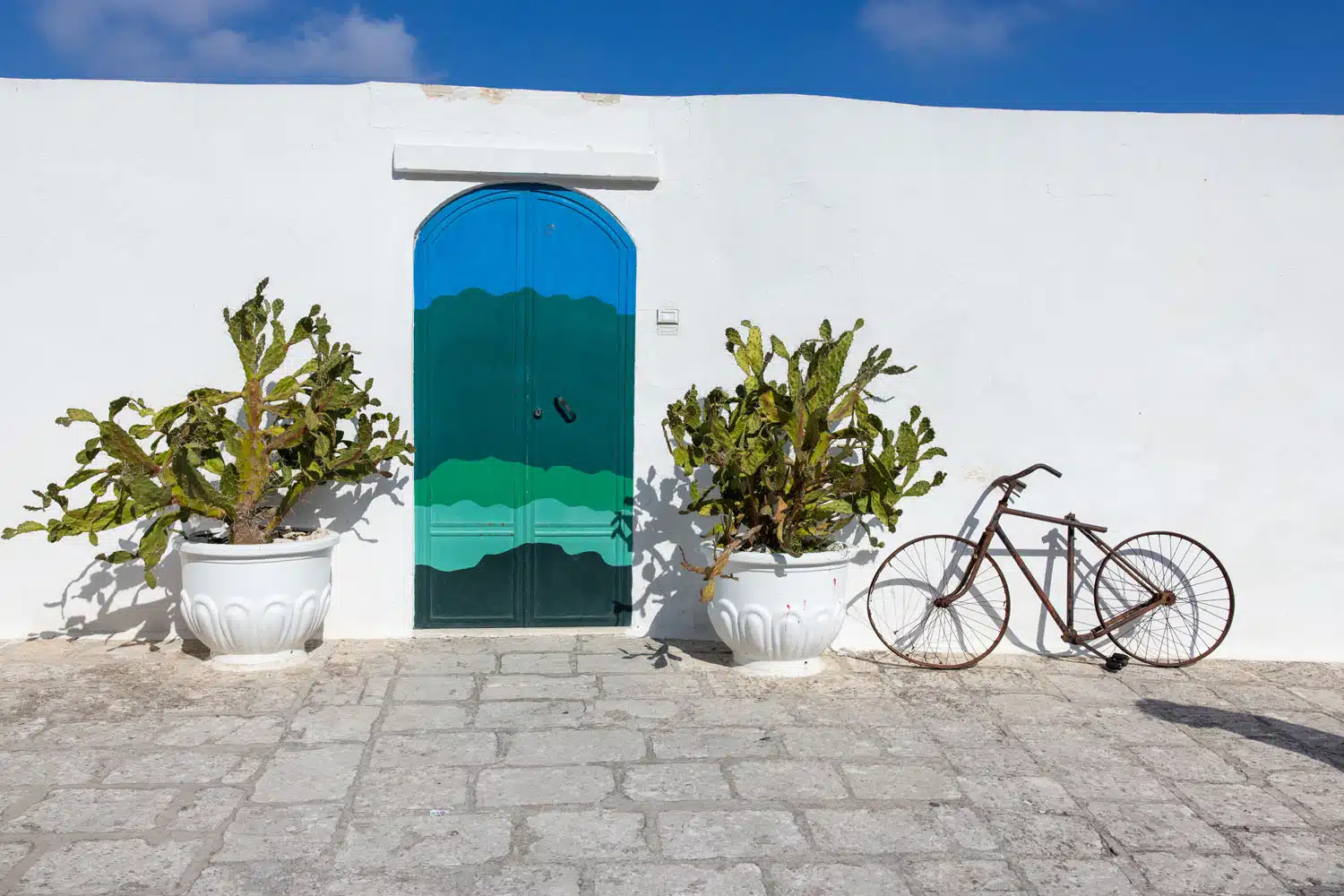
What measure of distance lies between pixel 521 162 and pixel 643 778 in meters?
3.11

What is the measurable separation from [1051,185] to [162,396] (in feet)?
14.9

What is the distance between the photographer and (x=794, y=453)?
505cm

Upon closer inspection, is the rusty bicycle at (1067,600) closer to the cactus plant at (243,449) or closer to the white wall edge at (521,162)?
the white wall edge at (521,162)

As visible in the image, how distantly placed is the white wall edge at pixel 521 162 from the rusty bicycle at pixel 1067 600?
7.79 ft

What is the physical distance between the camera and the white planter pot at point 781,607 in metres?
4.95

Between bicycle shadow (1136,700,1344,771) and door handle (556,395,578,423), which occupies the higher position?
door handle (556,395,578,423)

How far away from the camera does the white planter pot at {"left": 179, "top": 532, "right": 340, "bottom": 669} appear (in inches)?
192

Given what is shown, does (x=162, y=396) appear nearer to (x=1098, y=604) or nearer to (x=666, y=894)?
(x=666, y=894)

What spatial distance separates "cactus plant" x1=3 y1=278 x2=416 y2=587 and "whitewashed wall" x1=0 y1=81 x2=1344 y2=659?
1.35ft

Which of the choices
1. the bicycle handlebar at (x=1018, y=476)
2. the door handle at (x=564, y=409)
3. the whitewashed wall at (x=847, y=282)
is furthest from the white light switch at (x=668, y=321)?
the bicycle handlebar at (x=1018, y=476)

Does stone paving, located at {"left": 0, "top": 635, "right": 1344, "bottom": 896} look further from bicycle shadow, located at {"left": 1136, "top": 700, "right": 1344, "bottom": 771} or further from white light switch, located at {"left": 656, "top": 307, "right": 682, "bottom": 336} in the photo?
white light switch, located at {"left": 656, "top": 307, "right": 682, "bottom": 336}

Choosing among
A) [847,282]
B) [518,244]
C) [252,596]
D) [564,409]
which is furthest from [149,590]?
[847,282]

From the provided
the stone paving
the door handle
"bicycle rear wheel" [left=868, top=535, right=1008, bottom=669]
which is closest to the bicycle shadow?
the stone paving

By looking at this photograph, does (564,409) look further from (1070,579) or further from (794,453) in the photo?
(1070,579)
